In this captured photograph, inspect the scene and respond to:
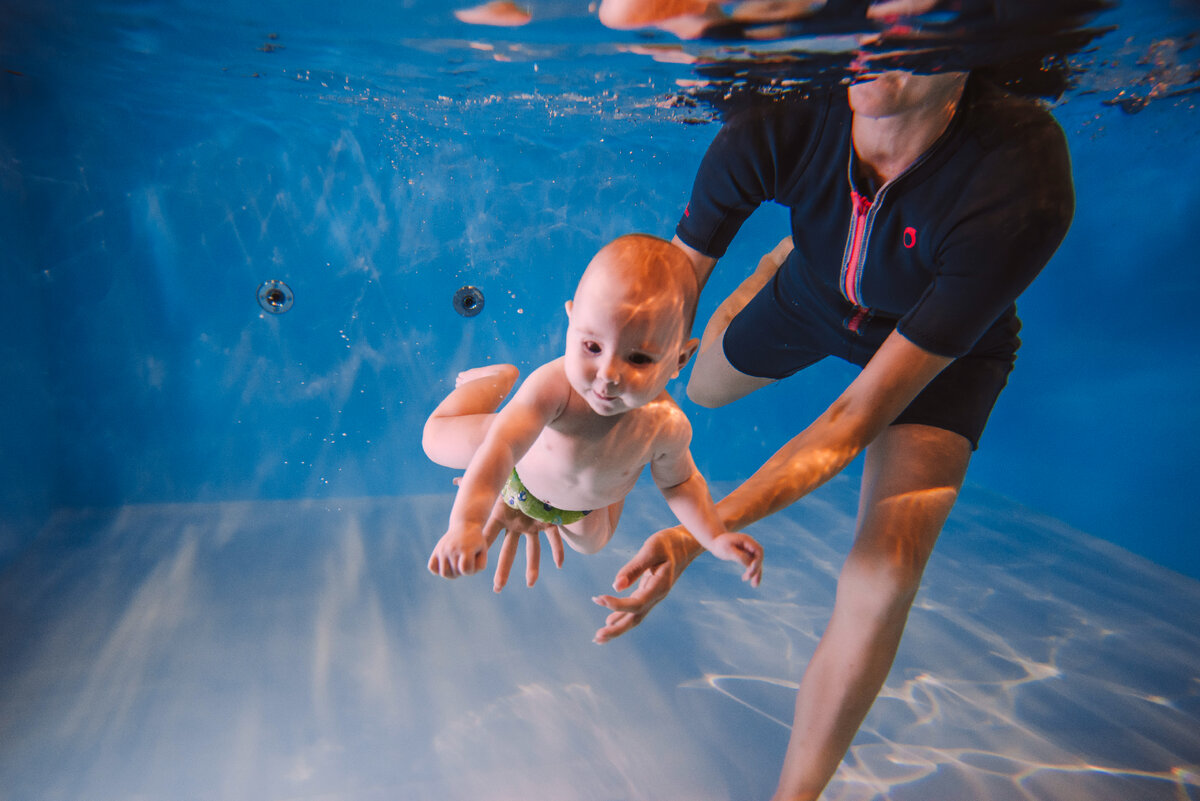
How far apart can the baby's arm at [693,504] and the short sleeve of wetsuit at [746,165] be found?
835 millimetres

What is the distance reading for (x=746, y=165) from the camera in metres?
2.44

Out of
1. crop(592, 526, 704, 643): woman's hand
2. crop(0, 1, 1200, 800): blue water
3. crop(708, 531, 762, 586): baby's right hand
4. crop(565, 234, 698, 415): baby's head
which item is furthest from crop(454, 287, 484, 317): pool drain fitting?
crop(708, 531, 762, 586): baby's right hand

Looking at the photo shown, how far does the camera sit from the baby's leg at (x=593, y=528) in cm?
285

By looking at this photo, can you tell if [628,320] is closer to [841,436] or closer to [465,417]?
[841,436]

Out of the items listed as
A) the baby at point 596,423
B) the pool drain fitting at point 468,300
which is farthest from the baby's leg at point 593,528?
the pool drain fitting at point 468,300

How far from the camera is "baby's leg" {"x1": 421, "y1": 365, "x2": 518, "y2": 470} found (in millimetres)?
2434

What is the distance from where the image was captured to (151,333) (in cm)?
549

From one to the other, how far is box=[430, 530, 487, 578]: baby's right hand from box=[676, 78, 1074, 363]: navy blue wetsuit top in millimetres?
1466

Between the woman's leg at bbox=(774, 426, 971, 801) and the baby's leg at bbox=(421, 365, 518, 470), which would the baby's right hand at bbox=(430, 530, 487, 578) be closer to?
the baby's leg at bbox=(421, 365, 518, 470)

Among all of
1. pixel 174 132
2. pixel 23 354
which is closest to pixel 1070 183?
pixel 174 132

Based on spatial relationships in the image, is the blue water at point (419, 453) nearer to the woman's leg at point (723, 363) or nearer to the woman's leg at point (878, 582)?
the woman's leg at point (878, 582)

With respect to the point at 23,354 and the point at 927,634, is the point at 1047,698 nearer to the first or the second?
the point at 927,634

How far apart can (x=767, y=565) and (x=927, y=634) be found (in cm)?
124

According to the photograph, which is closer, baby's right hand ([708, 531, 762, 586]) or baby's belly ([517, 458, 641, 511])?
baby's right hand ([708, 531, 762, 586])
